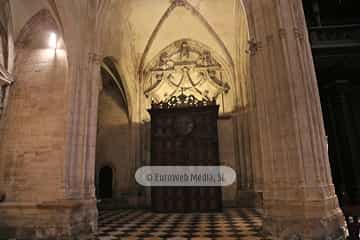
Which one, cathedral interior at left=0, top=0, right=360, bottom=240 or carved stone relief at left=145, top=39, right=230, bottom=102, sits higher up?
carved stone relief at left=145, top=39, right=230, bottom=102

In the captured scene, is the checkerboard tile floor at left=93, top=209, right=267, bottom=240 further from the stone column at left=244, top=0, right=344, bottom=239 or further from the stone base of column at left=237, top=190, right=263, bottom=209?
the stone base of column at left=237, top=190, right=263, bottom=209

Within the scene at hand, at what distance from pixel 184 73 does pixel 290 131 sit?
25.7 ft

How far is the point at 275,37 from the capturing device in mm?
4859

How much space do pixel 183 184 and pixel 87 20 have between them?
6451 mm

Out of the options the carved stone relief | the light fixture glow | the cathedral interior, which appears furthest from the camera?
the carved stone relief

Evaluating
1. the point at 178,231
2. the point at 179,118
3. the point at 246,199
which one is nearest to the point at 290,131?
the point at 178,231

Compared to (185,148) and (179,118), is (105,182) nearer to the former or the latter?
(185,148)

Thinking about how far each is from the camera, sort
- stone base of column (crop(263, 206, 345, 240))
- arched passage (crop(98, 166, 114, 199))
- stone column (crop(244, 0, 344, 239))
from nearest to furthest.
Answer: stone base of column (crop(263, 206, 345, 240)) → stone column (crop(244, 0, 344, 239)) → arched passage (crop(98, 166, 114, 199))

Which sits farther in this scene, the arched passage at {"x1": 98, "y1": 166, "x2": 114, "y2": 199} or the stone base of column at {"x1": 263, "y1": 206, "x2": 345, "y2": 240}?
the arched passage at {"x1": 98, "y1": 166, "x2": 114, "y2": 199}

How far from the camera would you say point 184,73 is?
37.9ft

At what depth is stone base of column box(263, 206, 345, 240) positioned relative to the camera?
3.82 meters

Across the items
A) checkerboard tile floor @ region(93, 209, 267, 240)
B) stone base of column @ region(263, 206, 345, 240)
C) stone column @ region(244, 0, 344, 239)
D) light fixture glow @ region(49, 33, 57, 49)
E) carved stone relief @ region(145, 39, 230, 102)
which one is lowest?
checkerboard tile floor @ region(93, 209, 267, 240)

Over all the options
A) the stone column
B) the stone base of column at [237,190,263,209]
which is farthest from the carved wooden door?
the stone column

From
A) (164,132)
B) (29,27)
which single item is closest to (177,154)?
(164,132)
